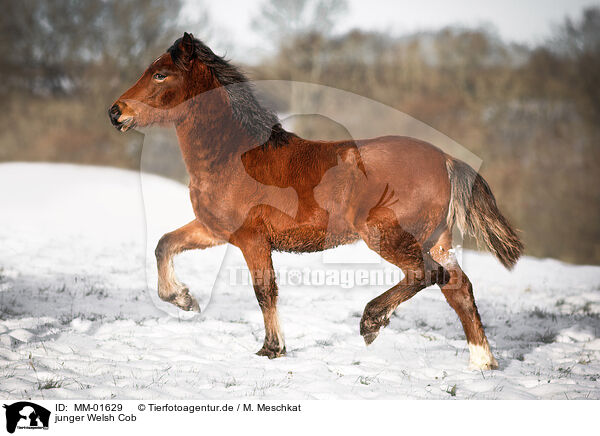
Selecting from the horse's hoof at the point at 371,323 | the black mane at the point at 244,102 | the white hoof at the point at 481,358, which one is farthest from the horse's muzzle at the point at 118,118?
the white hoof at the point at 481,358

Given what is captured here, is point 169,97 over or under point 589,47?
under

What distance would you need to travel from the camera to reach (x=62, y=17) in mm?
4984

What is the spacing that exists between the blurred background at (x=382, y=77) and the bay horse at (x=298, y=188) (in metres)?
1.27

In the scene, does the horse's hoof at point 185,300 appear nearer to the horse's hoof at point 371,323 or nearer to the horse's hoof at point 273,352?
the horse's hoof at point 273,352

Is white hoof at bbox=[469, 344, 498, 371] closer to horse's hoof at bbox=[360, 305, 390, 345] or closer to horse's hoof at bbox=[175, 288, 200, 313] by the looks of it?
horse's hoof at bbox=[360, 305, 390, 345]

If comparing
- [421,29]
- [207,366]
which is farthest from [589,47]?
[207,366]

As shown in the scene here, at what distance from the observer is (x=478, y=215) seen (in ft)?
9.91

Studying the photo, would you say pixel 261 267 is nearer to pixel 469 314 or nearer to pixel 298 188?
pixel 298 188

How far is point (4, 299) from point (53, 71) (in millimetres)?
2646

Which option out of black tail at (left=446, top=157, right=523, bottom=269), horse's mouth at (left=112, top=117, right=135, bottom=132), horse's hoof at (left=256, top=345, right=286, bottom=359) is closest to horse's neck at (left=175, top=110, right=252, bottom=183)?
horse's mouth at (left=112, top=117, right=135, bottom=132)

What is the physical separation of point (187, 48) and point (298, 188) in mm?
1092

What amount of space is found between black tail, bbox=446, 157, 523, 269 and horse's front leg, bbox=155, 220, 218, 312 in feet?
5.24

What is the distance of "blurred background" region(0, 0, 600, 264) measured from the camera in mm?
4578

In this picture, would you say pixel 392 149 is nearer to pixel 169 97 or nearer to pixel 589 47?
pixel 169 97
